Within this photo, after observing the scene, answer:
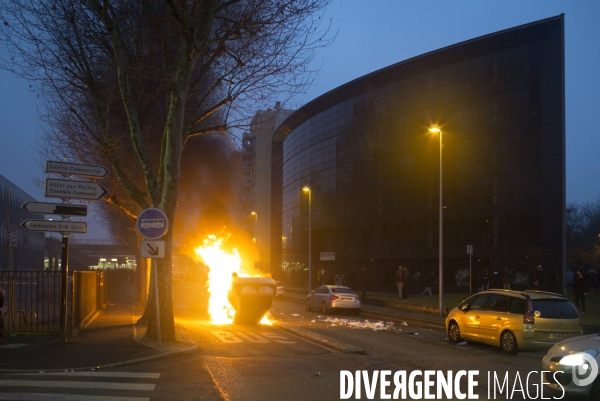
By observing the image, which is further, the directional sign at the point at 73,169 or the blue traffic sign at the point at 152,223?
the blue traffic sign at the point at 152,223

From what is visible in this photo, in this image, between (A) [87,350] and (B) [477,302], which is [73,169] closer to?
(A) [87,350]

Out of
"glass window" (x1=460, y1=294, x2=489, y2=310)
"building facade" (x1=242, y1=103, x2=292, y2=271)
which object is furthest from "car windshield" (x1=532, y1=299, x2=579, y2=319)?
"building facade" (x1=242, y1=103, x2=292, y2=271)

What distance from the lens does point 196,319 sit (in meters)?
24.3

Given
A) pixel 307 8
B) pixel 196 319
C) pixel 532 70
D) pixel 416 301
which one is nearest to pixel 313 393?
pixel 307 8

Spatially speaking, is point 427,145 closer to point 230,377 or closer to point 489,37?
point 489,37

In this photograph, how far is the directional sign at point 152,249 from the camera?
13453 millimetres

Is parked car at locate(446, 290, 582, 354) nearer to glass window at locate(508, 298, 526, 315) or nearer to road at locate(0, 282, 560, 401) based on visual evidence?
glass window at locate(508, 298, 526, 315)

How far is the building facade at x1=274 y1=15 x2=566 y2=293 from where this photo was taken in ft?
124

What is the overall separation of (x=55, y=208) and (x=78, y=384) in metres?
5.01

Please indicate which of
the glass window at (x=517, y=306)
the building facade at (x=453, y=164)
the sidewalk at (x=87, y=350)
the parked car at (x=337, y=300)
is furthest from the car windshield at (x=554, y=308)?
the building facade at (x=453, y=164)

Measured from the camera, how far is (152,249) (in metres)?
13.5

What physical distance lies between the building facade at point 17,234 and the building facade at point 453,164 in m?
18.8

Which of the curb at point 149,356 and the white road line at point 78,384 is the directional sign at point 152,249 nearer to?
the curb at point 149,356

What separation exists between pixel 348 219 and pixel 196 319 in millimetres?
29439
